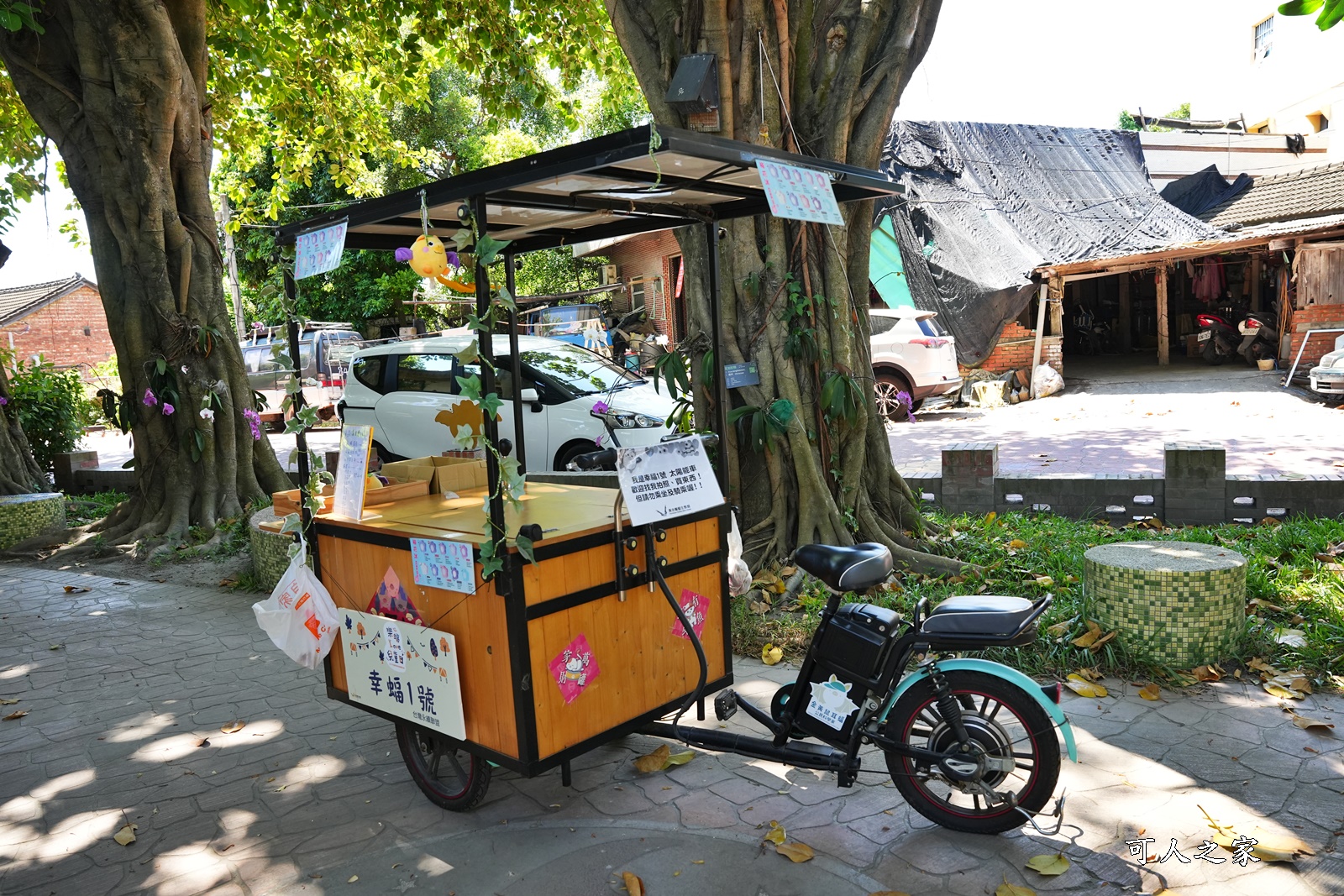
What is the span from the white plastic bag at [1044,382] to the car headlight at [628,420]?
29.5ft

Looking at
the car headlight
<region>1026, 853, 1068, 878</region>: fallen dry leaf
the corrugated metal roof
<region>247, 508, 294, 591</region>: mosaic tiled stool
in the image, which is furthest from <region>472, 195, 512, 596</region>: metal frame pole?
the corrugated metal roof

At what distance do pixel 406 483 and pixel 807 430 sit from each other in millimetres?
2801

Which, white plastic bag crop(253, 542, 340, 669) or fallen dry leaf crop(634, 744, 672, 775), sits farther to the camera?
fallen dry leaf crop(634, 744, 672, 775)

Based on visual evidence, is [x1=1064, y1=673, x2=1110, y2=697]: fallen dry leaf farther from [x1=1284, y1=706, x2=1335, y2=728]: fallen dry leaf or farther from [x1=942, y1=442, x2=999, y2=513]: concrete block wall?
[x1=942, y1=442, x2=999, y2=513]: concrete block wall

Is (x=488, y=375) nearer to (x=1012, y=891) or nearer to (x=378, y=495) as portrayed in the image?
(x=378, y=495)

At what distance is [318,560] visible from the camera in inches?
151

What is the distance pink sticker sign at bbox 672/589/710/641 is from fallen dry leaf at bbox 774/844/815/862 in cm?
79

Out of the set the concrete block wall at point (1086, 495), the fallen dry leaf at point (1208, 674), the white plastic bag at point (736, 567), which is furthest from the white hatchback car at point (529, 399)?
the fallen dry leaf at point (1208, 674)

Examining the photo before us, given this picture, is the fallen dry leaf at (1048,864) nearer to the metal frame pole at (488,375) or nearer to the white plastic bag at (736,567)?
the white plastic bag at (736,567)

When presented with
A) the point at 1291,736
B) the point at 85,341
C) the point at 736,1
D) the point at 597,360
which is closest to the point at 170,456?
the point at 597,360

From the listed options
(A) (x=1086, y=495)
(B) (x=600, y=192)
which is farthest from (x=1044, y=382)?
(B) (x=600, y=192)

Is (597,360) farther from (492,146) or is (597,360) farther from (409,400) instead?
(492,146)

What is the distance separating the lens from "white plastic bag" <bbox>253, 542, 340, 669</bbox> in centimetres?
364

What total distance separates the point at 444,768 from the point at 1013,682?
2173 millimetres
